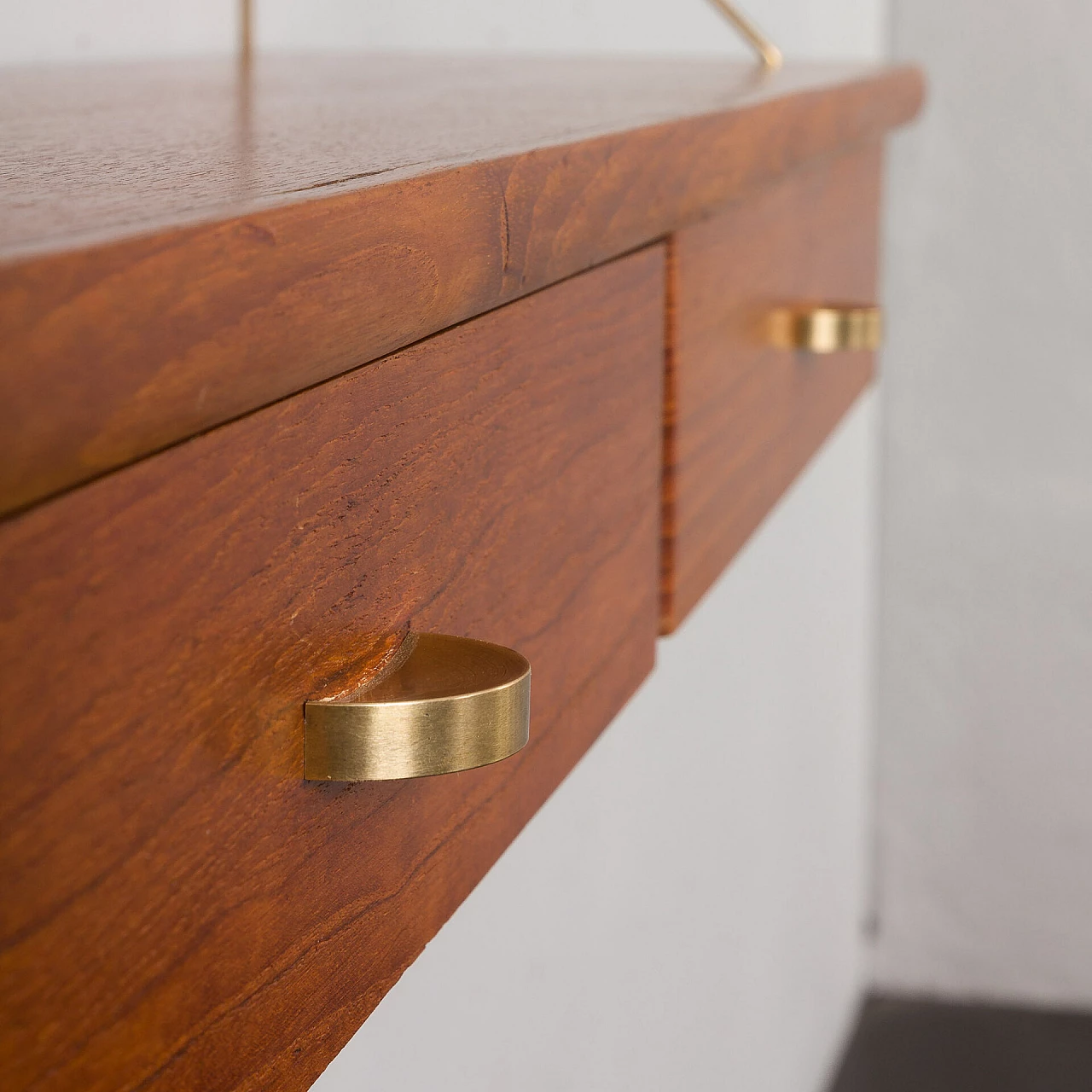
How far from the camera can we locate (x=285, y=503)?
0.21 metres

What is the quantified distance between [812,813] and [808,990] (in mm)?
157

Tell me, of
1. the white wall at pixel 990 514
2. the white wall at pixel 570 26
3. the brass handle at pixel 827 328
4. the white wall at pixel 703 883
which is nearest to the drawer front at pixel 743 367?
the brass handle at pixel 827 328

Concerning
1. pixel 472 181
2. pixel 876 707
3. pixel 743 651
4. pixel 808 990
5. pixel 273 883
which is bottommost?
pixel 808 990

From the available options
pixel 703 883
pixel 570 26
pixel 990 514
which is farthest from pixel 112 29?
pixel 990 514

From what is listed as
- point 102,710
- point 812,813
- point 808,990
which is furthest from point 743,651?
point 102,710

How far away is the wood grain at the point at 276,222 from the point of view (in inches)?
6.1

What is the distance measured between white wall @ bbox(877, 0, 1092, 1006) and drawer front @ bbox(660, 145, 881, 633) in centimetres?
85

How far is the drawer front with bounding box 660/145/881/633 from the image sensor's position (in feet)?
1.45

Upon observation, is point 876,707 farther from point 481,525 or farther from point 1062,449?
point 481,525

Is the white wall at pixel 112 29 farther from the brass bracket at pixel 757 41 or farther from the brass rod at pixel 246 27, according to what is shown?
the brass bracket at pixel 757 41

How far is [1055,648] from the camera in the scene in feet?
5.15

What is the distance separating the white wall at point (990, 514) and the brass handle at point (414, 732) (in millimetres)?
1398

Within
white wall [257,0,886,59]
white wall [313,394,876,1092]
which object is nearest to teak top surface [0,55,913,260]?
white wall [257,0,886,59]

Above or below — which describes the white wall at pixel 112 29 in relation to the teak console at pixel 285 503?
above
